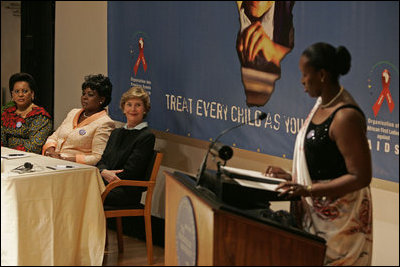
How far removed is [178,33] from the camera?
5.25m

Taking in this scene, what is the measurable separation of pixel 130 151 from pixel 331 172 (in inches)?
89.5

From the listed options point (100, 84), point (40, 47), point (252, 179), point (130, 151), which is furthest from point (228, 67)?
point (40, 47)

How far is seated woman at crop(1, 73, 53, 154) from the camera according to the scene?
5.65 metres

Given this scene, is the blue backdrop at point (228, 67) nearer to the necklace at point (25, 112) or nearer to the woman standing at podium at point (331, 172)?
the woman standing at podium at point (331, 172)

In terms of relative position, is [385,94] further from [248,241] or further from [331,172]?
[248,241]

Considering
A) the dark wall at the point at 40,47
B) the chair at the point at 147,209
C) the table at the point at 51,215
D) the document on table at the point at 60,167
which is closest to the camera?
the table at the point at 51,215

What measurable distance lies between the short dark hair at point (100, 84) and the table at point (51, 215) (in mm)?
874

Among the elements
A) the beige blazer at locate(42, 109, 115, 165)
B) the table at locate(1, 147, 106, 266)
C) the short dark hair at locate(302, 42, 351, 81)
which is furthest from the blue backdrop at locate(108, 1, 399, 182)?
the table at locate(1, 147, 106, 266)

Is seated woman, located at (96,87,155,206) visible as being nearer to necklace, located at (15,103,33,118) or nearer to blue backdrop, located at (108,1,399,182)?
blue backdrop, located at (108,1,399,182)

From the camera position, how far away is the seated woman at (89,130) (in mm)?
5430

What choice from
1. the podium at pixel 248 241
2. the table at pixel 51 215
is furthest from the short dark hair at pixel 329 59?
the table at pixel 51 215

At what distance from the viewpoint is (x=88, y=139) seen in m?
5.48

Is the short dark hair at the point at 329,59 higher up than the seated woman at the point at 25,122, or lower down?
higher up

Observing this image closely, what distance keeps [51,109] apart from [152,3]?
7.57 ft
